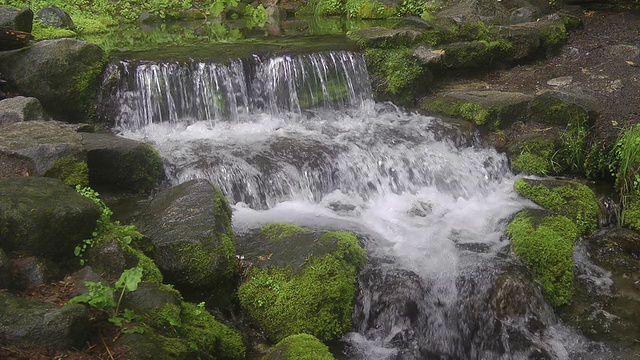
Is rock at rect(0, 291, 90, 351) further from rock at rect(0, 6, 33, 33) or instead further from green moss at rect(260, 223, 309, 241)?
rock at rect(0, 6, 33, 33)

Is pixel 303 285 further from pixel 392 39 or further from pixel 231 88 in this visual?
pixel 392 39

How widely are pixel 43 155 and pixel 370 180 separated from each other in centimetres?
423

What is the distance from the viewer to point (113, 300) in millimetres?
3461

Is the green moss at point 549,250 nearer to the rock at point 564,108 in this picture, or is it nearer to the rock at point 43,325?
the rock at point 564,108

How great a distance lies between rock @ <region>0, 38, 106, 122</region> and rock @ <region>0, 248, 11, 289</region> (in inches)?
221

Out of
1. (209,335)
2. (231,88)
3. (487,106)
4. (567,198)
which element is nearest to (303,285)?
(209,335)

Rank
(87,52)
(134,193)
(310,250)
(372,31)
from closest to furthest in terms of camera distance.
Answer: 1. (310,250)
2. (134,193)
3. (87,52)
4. (372,31)

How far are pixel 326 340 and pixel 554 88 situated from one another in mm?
7190

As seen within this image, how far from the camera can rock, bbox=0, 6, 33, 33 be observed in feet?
28.7

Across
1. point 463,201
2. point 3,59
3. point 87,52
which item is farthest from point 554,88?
point 3,59

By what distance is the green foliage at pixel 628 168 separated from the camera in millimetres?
6680

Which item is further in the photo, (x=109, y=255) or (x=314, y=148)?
(x=314, y=148)

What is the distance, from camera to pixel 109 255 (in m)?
4.13

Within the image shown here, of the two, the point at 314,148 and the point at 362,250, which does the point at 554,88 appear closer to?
the point at 314,148
